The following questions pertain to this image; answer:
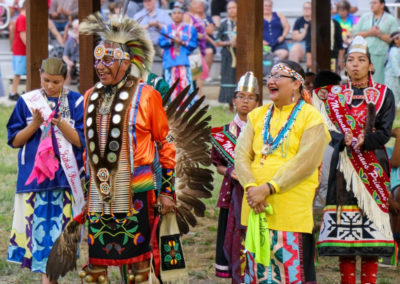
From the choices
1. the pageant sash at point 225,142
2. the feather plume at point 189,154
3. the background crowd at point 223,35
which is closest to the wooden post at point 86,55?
the feather plume at point 189,154

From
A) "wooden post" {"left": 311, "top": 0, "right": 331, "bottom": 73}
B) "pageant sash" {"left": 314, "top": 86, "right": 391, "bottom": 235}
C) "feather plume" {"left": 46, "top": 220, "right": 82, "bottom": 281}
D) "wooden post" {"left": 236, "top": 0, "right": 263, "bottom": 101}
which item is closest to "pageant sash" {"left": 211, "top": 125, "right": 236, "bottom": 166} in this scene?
"wooden post" {"left": 236, "top": 0, "right": 263, "bottom": 101}

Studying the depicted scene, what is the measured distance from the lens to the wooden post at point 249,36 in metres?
5.89

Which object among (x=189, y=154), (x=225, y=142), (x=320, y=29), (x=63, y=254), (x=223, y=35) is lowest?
(x=63, y=254)

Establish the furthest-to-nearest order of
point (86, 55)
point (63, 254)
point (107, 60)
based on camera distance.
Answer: point (86, 55) → point (63, 254) → point (107, 60)

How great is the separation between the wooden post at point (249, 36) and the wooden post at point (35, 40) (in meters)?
1.69

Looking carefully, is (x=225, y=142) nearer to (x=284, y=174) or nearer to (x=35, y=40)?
(x=284, y=174)

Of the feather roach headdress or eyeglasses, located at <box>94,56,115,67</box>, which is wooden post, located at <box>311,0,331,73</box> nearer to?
the feather roach headdress

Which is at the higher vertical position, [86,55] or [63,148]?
[86,55]

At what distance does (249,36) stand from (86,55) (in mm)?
1852

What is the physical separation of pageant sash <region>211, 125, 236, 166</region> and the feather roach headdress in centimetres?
80

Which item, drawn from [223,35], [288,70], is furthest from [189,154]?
[223,35]

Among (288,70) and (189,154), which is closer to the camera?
(288,70)

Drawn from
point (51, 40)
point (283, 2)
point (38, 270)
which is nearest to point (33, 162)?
point (38, 270)

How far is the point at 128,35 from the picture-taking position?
16.6ft
